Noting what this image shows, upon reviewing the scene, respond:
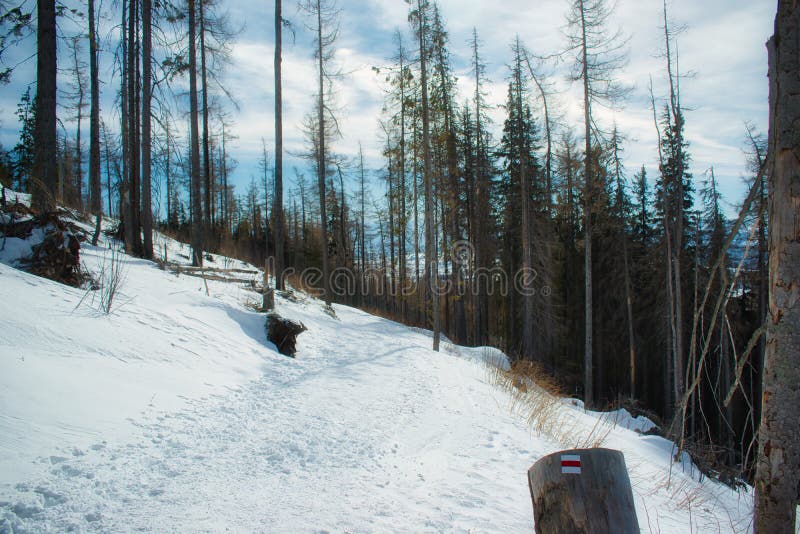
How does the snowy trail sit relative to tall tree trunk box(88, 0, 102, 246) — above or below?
below

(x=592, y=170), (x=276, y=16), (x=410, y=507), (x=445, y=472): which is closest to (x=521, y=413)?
(x=445, y=472)

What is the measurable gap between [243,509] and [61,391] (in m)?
2.08

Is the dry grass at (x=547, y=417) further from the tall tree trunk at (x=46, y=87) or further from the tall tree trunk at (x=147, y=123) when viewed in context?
the tall tree trunk at (x=147, y=123)

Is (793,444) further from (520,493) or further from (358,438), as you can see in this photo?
(358,438)

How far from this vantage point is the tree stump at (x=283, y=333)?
27.0 feet

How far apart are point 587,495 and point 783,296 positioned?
126 cm

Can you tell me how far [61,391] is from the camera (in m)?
3.53

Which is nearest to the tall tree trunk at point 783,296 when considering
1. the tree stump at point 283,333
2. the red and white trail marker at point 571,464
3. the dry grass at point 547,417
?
the red and white trail marker at point 571,464

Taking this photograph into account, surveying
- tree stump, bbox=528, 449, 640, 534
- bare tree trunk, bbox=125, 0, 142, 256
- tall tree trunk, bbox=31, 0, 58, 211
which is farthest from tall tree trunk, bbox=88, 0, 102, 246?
tree stump, bbox=528, 449, 640, 534

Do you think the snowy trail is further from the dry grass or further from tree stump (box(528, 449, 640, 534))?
tree stump (box(528, 449, 640, 534))

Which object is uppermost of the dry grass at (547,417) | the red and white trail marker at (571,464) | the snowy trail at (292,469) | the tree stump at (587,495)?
the red and white trail marker at (571,464)

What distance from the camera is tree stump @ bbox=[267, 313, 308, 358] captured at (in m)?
8.23

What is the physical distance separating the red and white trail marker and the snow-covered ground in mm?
1268

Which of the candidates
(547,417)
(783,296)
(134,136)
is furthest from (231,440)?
(134,136)
